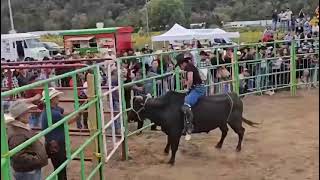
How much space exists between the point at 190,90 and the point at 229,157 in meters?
1.14

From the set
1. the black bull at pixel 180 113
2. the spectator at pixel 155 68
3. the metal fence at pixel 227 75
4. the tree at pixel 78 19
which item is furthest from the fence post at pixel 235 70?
the black bull at pixel 180 113

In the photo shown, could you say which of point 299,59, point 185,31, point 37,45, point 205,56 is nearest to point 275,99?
point 299,59

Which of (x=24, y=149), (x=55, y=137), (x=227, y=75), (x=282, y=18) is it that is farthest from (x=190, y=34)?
(x=24, y=149)

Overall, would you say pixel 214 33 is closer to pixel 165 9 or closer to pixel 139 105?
pixel 165 9

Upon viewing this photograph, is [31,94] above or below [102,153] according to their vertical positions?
above

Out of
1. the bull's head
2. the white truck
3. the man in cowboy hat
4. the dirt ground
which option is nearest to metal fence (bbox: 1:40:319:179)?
the bull's head

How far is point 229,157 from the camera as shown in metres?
6.69

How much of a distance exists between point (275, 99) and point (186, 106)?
5.62 metres

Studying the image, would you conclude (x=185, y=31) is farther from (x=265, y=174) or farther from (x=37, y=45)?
(x=265, y=174)

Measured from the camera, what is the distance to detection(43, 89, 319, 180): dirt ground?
19.3 ft

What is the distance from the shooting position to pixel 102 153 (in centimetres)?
490

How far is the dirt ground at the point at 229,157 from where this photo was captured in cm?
587

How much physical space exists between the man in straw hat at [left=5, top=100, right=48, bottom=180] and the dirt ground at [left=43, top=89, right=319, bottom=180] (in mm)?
2455

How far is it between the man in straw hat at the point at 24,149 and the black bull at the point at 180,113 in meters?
3.15
